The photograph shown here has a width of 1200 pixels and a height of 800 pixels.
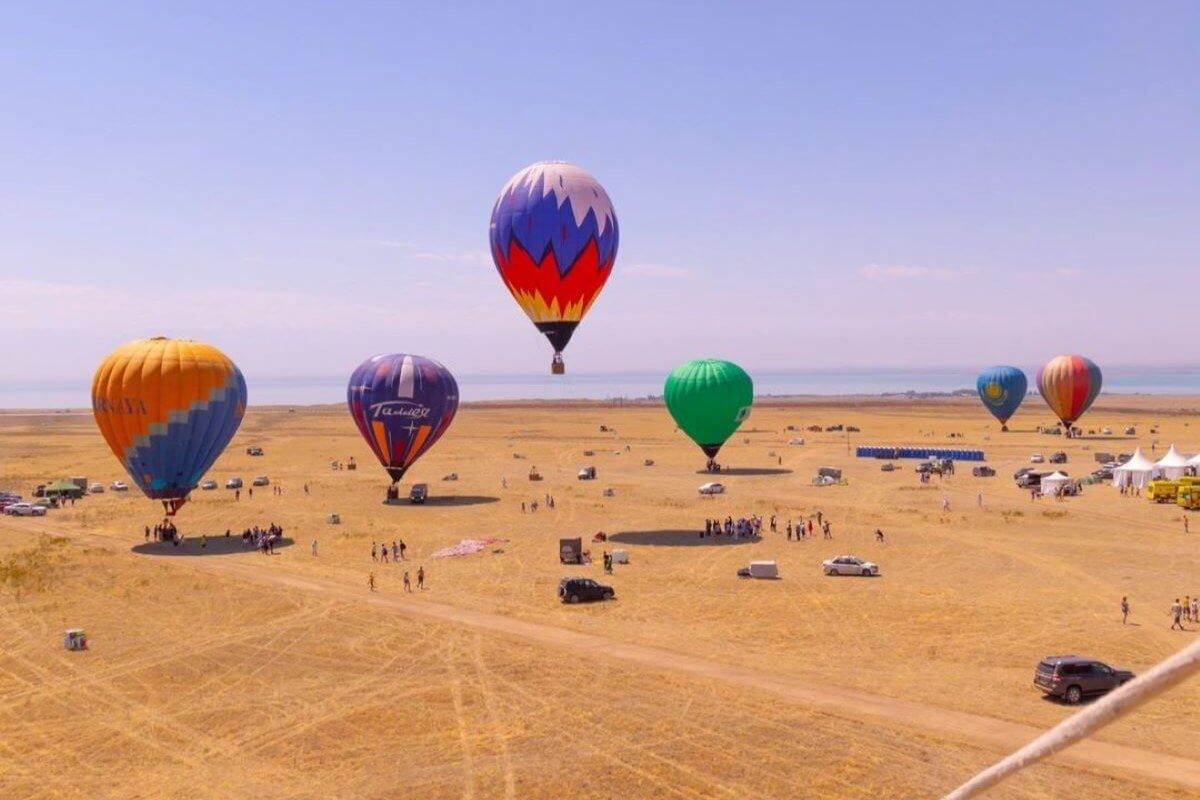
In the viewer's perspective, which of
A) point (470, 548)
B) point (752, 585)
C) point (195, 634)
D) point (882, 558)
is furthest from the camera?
point (470, 548)

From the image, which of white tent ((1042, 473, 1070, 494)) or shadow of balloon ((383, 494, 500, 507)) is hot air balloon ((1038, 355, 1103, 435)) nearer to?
white tent ((1042, 473, 1070, 494))

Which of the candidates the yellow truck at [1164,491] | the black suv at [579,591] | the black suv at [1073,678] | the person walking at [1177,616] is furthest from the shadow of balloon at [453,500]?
the black suv at [1073,678]

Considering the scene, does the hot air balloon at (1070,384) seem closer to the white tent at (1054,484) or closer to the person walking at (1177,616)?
the white tent at (1054,484)

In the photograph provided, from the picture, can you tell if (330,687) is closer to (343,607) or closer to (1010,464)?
(343,607)

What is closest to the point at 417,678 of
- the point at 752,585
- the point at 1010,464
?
the point at 752,585

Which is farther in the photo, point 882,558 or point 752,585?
point 882,558

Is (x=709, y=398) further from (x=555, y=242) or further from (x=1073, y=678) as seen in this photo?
(x=1073, y=678)

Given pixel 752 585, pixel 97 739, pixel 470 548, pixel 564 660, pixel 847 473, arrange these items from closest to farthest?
pixel 97 739, pixel 564 660, pixel 752 585, pixel 470 548, pixel 847 473
